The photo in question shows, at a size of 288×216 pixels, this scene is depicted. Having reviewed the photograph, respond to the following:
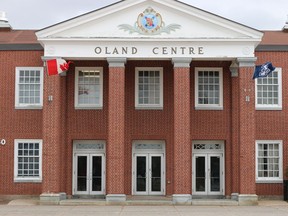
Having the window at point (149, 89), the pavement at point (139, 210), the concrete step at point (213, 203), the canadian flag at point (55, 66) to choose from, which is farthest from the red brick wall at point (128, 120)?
the pavement at point (139, 210)

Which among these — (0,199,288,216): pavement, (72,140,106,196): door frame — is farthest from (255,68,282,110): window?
(72,140,106,196): door frame

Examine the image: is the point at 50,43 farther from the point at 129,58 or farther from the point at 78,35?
the point at 129,58

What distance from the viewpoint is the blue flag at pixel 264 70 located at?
2603cm

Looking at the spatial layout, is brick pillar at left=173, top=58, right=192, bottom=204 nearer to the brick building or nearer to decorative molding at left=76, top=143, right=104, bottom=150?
the brick building

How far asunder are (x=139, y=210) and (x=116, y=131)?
4066 mm

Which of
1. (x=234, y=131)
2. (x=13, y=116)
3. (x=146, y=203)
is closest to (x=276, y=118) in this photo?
(x=234, y=131)

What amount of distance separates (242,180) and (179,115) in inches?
161

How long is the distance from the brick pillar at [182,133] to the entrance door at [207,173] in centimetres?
266

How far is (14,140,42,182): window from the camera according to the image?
94.3ft

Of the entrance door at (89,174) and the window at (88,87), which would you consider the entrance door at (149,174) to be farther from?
the window at (88,87)

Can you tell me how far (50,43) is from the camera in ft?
88.4

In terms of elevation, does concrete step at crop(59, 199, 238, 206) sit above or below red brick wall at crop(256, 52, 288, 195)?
below

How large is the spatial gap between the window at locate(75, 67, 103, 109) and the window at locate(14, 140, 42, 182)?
292cm

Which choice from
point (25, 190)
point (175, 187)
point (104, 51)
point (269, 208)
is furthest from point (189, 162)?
point (25, 190)
